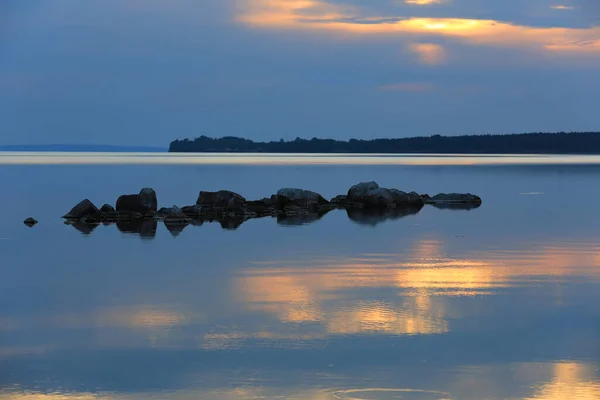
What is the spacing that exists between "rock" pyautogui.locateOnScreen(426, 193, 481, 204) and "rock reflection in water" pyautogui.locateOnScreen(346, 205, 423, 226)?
3.63 m

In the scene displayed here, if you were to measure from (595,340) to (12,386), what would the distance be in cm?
836

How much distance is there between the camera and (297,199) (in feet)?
141

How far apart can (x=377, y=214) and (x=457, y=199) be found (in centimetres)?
1034

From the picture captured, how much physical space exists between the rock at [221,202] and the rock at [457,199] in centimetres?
1461

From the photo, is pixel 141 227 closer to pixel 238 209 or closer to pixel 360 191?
pixel 238 209

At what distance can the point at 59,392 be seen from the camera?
10.6 meters

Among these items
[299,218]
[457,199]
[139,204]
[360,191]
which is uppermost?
[360,191]

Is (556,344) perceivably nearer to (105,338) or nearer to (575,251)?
(105,338)

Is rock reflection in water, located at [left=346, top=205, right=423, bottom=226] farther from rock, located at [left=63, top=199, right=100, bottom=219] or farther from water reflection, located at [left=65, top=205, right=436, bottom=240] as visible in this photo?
rock, located at [left=63, top=199, right=100, bottom=219]

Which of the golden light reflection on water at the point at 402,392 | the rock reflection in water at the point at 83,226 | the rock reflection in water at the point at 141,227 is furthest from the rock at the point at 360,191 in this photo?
the golden light reflection on water at the point at 402,392

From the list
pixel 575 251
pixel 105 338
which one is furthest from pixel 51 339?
→ pixel 575 251

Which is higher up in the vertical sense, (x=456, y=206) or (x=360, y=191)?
(x=360, y=191)

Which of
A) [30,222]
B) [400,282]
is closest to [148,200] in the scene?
[30,222]

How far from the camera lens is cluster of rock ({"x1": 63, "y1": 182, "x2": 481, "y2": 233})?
3569 cm
